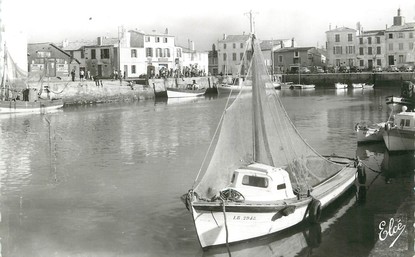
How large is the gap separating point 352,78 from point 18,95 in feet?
220

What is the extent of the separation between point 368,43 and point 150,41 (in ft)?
169

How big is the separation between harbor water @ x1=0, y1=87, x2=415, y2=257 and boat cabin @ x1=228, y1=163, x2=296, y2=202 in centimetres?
141

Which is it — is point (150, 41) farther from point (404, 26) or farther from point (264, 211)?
point (264, 211)

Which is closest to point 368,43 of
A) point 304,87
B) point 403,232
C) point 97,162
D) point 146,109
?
point 304,87

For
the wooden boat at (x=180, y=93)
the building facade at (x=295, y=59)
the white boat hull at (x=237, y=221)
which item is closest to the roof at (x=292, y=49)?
the building facade at (x=295, y=59)

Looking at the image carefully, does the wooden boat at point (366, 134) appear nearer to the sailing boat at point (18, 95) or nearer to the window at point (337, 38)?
the sailing boat at point (18, 95)

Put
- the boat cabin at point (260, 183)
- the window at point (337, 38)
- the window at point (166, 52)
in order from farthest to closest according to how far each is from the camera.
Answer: the window at point (337, 38) < the window at point (166, 52) < the boat cabin at point (260, 183)

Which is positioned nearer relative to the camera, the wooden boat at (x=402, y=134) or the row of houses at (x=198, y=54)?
the wooden boat at (x=402, y=134)

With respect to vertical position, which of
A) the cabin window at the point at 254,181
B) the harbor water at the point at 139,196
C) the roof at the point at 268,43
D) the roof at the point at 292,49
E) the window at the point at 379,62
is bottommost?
the harbor water at the point at 139,196

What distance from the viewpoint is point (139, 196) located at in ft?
77.0

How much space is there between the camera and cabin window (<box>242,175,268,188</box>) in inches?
699

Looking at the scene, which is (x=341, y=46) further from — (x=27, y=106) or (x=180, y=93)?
(x=27, y=106)

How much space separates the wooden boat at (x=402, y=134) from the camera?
32.1 metres

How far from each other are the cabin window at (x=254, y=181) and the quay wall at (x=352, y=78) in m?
82.6
